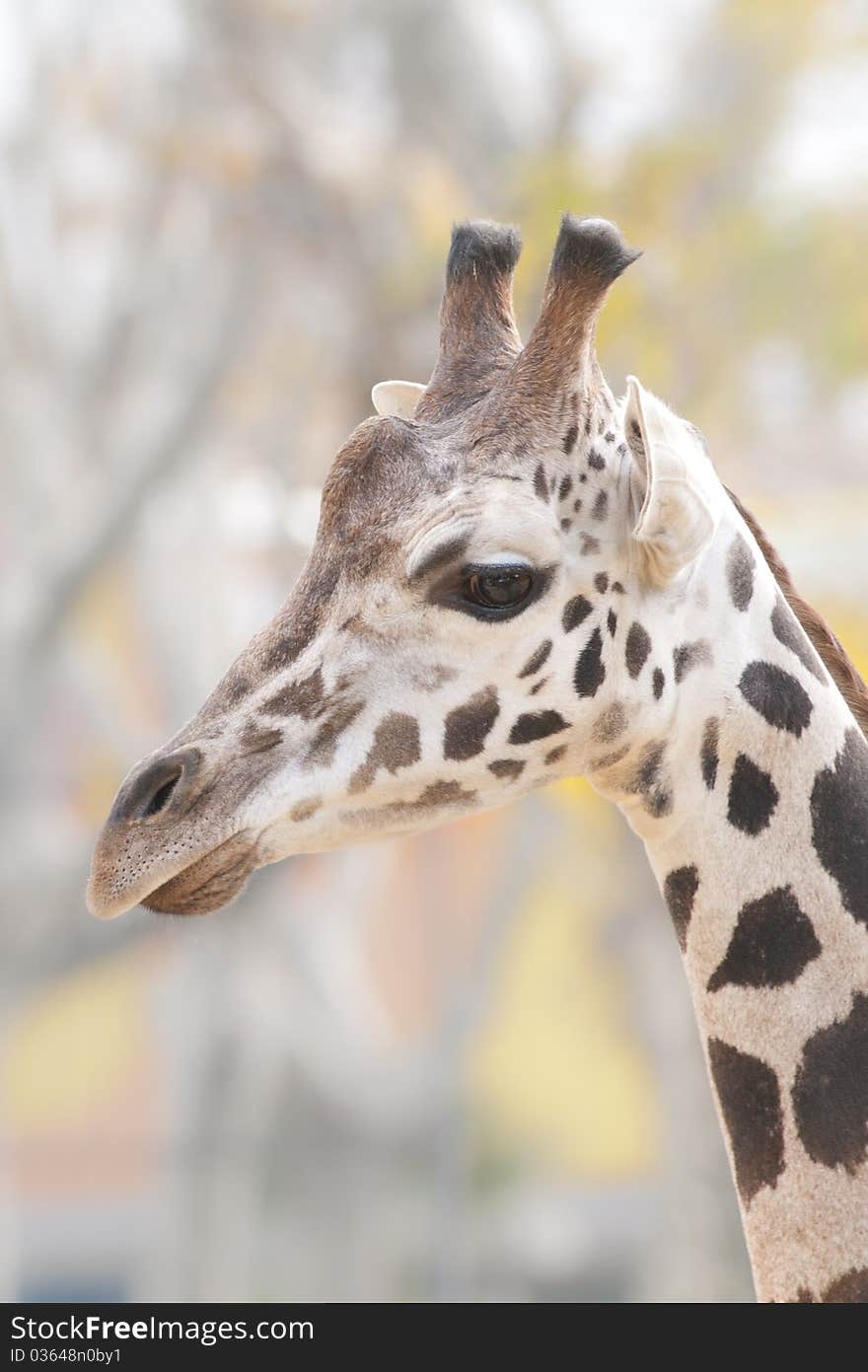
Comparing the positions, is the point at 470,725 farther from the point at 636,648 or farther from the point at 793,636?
the point at 793,636

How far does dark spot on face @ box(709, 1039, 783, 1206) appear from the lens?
288 cm

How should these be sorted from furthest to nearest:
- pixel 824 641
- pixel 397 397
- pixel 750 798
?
pixel 397 397, pixel 824 641, pixel 750 798

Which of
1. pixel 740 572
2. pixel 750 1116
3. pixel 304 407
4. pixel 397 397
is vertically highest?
pixel 304 407

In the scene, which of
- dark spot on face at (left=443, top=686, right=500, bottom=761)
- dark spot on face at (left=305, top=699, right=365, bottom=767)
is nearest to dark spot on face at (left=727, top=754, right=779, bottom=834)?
dark spot on face at (left=443, top=686, right=500, bottom=761)

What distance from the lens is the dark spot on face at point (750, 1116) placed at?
2.88 metres

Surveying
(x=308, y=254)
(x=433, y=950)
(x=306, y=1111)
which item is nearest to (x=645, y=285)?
(x=308, y=254)

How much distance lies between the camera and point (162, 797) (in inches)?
114

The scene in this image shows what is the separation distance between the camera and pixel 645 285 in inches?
559

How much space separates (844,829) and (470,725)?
0.71 metres

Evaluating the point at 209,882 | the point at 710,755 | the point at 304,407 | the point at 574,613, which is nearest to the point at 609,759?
the point at 710,755

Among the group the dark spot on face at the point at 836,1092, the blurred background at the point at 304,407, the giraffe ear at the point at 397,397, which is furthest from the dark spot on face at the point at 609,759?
the blurred background at the point at 304,407

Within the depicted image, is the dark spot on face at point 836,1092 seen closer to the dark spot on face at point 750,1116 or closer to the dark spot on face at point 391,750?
the dark spot on face at point 750,1116

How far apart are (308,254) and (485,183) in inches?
95.4

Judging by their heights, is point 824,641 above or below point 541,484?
below
